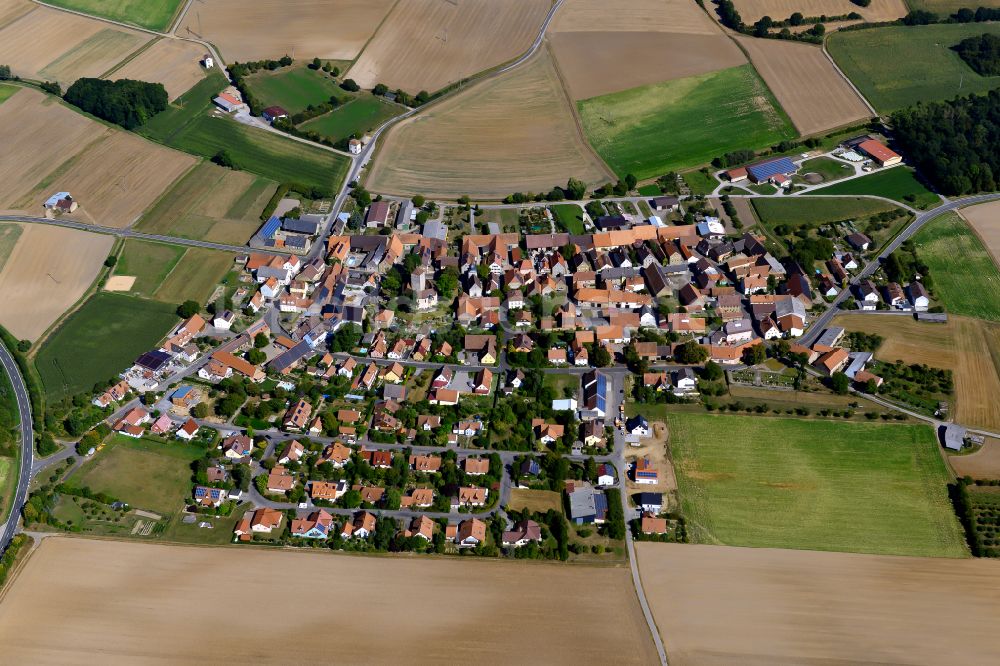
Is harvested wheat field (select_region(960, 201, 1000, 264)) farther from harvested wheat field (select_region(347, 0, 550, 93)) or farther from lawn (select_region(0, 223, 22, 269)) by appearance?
lawn (select_region(0, 223, 22, 269))

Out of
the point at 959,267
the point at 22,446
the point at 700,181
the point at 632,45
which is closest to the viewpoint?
the point at 22,446

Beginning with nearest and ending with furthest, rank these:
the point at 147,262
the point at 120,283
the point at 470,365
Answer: the point at 470,365 → the point at 120,283 → the point at 147,262

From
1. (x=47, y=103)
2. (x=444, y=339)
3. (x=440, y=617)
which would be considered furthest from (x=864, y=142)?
(x=47, y=103)

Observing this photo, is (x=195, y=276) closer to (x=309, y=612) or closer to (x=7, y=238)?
(x=7, y=238)

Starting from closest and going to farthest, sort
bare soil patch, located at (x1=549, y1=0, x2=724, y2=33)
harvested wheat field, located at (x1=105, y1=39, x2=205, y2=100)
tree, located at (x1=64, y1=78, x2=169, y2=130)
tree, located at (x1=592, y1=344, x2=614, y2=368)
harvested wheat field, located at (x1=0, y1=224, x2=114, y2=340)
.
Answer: tree, located at (x1=592, y1=344, x2=614, y2=368)
harvested wheat field, located at (x1=0, y1=224, x2=114, y2=340)
tree, located at (x1=64, y1=78, x2=169, y2=130)
harvested wheat field, located at (x1=105, y1=39, x2=205, y2=100)
bare soil patch, located at (x1=549, y1=0, x2=724, y2=33)

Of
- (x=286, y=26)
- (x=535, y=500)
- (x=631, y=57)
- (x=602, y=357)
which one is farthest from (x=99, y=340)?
(x=631, y=57)

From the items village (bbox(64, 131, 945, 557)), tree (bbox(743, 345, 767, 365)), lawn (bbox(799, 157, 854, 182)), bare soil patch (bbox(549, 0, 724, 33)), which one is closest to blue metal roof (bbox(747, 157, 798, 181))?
lawn (bbox(799, 157, 854, 182))
